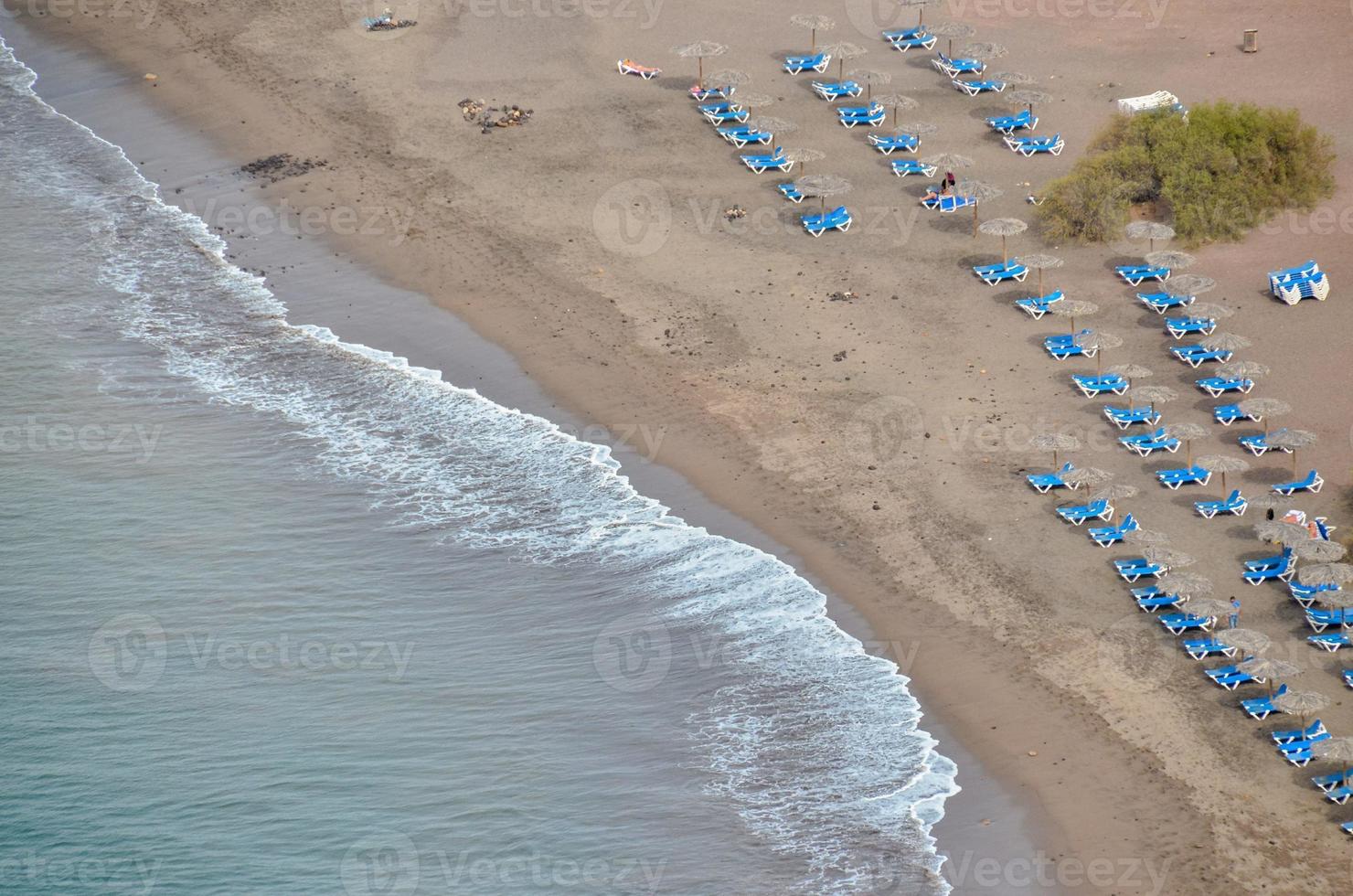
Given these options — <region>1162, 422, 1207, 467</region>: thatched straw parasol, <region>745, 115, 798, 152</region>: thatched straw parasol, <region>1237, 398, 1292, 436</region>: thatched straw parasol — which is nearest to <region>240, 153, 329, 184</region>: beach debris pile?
<region>745, 115, 798, 152</region>: thatched straw parasol

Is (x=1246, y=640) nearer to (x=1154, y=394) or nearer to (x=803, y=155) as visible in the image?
(x=1154, y=394)

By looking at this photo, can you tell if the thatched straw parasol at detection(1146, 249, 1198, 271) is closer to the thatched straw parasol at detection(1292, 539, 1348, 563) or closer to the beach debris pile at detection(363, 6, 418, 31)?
the thatched straw parasol at detection(1292, 539, 1348, 563)

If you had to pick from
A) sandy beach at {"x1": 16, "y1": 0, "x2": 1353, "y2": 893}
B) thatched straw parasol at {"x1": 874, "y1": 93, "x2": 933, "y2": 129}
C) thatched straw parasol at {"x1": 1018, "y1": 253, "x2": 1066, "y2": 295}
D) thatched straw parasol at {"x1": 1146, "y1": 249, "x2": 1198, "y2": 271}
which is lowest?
sandy beach at {"x1": 16, "y1": 0, "x2": 1353, "y2": 893}

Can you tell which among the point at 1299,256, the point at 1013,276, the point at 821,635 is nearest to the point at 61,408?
the point at 821,635

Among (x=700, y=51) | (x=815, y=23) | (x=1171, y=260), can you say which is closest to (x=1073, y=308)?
(x=1171, y=260)

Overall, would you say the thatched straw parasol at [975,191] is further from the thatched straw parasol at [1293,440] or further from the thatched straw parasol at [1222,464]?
the thatched straw parasol at [1222,464]

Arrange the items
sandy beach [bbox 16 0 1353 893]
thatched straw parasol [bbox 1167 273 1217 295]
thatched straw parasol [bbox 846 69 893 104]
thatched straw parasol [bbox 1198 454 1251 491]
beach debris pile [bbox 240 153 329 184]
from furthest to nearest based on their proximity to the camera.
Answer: thatched straw parasol [bbox 846 69 893 104] < beach debris pile [bbox 240 153 329 184] < thatched straw parasol [bbox 1167 273 1217 295] < thatched straw parasol [bbox 1198 454 1251 491] < sandy beach [bbox 16 0 1353 893]
